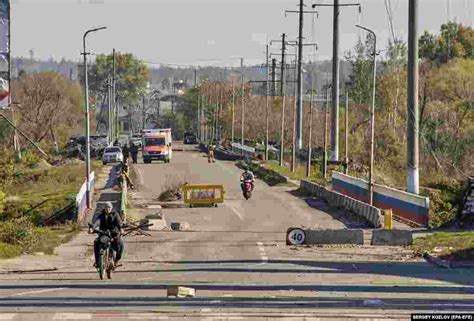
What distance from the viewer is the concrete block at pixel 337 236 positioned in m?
30.8

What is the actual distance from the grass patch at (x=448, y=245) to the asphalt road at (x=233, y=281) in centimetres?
75

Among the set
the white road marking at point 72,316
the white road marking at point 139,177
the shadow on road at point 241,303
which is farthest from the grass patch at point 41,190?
the white road marking at point 72,316

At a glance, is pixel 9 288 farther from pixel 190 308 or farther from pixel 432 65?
pixel 432 65

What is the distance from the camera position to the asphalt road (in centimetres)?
1714

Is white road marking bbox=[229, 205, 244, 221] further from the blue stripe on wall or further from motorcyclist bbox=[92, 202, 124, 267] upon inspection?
motorcyclist bbox=[92, 202, 124, 267]

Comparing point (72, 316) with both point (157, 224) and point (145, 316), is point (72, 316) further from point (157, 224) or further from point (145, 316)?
point (157, 224)

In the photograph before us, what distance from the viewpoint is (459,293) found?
778 inches

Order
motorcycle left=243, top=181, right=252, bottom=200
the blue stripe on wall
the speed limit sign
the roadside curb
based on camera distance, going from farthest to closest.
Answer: motorcycle left=243, top=181, right=252, bottom=200 < the blue stripe on wall < the speed limit sign < the roadside curb

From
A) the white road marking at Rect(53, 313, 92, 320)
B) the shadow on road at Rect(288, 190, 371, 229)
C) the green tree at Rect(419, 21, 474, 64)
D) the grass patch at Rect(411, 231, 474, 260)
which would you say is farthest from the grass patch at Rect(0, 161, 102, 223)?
the green tree at Rect(419, 21, 474, 64)

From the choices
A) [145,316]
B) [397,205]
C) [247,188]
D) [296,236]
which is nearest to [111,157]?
[247,188]

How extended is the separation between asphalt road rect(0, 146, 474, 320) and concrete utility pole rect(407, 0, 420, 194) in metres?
4.00

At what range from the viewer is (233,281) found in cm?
2175

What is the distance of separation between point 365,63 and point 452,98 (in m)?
38.0

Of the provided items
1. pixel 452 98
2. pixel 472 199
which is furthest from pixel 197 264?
pixel 452 98
